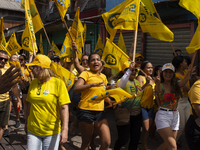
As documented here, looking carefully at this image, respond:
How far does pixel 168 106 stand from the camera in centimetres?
387

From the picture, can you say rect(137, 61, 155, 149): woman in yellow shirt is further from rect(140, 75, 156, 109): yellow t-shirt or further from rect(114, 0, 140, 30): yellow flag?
rect(114, 0, 140, 30): yellow flag

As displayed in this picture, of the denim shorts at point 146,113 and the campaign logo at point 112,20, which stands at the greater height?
the campaign logo at point 112,20

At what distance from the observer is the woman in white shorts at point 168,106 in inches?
145

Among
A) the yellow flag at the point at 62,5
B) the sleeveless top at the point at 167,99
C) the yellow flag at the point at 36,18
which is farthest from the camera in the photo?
the yellow flag at the point at 36,18

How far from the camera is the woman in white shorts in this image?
12.1 ft

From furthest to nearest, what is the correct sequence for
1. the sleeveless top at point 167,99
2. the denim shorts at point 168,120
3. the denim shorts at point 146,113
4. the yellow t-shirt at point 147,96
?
the denim shorts at point 146,113
the yellow t-shirt at point 147,96
the sleeveless top at point 167,99
the denim shorts at point 168,120

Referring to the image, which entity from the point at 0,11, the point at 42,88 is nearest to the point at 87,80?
the point at 42,88

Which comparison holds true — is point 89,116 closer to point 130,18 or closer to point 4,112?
point 130,18

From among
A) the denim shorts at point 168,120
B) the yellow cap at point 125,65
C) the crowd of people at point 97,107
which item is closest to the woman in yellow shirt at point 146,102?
the crowd of people at point 97,107

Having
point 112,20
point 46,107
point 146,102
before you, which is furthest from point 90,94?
point 112,20

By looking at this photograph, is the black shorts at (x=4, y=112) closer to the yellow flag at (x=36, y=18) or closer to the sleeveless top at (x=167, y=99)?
the yellow flag at (x=36, y=18)

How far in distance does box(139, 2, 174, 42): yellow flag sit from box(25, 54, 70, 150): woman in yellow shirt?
96.4 inches

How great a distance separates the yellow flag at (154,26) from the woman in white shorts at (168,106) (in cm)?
91

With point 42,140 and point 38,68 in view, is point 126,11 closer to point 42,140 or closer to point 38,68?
point 38,68
